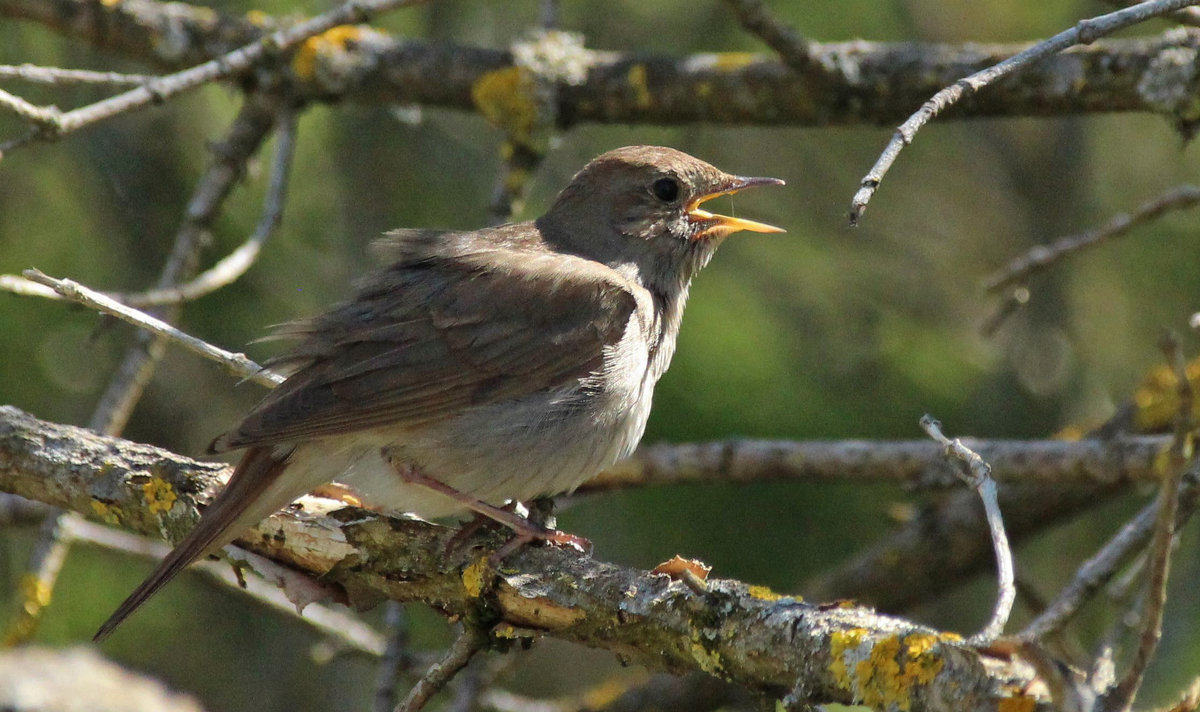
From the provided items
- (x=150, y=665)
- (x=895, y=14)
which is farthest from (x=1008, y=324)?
(x=150, y=665)

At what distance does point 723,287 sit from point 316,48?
271 cm

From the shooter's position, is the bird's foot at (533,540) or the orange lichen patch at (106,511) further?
the orange lichen patch at (106,511)

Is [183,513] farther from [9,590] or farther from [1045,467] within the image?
[9,590]

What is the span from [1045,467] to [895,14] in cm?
372

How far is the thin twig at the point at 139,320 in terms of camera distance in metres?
3.58

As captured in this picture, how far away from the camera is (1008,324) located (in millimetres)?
6727

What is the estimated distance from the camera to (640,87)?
528 centimetres

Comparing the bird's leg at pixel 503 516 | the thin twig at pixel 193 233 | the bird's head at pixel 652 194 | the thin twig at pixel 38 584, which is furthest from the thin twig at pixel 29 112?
the bird's head at pixel 652 194

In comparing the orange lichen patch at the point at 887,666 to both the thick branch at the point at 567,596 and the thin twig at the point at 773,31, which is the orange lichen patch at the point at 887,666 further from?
the thin twig at the point at 773,31

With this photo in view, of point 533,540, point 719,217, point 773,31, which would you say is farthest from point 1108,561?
point 773,31

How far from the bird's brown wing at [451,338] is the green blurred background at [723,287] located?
1767mm

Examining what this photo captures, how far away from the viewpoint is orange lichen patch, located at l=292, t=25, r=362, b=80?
5.35m

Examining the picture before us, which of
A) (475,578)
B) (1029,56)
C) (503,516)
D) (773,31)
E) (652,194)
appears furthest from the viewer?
(652,194)

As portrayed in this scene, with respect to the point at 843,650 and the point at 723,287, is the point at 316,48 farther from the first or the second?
the point at 843,650
